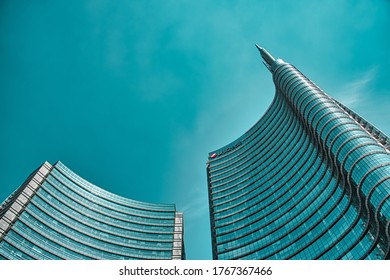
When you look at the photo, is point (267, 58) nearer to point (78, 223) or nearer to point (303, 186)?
point (303, 186)

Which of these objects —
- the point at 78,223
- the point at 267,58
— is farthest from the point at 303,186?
the point at 267,58

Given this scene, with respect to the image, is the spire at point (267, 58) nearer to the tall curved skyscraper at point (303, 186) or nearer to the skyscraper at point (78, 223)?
the tall curved skyscraper at point (303, 186)

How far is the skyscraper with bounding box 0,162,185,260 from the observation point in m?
65.8

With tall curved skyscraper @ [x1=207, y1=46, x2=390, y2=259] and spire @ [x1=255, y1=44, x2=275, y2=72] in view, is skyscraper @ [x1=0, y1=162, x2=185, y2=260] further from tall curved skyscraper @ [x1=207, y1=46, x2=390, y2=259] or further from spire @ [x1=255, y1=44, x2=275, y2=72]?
spire @ [x1=255, y1=44, x2=275, y2=72]

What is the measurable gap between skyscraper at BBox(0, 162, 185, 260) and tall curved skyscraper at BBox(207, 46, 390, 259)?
1725 centimetres

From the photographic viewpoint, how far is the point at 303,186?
79.8m

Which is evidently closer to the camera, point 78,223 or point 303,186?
point 303,186

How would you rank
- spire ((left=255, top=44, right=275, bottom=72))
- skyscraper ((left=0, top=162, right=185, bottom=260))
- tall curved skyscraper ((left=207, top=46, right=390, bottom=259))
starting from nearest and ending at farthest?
tall curved skyscraper ((left=207, top=46, right=390, bottom=259)) < skyscraper ((left=0, top=162, right=185, bottom=260)) < spire ((left=255, top=44, right=275, bottom=72))

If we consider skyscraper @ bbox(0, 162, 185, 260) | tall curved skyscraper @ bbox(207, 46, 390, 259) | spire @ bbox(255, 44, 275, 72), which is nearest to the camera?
tall curved skyscraper @ bbox(207, 46, 390, 259)

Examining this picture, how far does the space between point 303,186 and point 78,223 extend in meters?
60.7

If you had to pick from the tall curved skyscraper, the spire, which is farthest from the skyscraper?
the spire

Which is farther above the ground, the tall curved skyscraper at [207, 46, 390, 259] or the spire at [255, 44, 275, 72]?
the spire at [255, 44, 275, 72]
